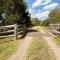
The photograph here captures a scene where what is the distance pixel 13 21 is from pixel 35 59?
830 inches

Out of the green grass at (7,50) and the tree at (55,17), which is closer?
the green grass at (7,50)

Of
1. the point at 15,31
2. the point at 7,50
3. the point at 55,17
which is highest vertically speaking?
the point at 55,17

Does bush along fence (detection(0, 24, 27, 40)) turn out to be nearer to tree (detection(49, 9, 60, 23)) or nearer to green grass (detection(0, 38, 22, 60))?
green grass (detection(0, 38, 22, 60))

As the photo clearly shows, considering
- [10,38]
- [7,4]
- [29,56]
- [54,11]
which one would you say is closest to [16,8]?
[7,4]

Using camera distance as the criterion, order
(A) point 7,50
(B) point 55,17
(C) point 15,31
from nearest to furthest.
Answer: (A) point 7,50
(C) point 15,31
(B) point 55,17

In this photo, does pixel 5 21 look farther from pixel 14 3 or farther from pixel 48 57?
pixel 48 57

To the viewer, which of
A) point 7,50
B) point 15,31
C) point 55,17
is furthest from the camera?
point 55,17

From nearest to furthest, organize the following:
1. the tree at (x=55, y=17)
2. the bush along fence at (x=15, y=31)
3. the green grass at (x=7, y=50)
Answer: the green grass at (x=7, y=50), the bush along fence at (x=15, y=31), the tree at (x=55, y=17)

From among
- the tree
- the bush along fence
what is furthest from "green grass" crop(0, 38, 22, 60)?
the tree

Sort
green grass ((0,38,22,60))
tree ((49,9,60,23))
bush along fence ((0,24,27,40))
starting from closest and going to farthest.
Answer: green grass ((0,38,22,60))
bush along fence ((0,24,27,40))
tree ((49,9,60,23))

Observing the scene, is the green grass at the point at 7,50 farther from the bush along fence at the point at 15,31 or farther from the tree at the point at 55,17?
the tree at the point at 55,17

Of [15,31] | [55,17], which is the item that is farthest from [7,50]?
[55,17]

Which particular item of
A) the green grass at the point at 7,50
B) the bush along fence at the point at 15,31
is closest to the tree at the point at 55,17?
the bush along fence at the point at 15,31

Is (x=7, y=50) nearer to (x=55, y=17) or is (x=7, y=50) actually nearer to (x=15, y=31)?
(x=15, y=31)
